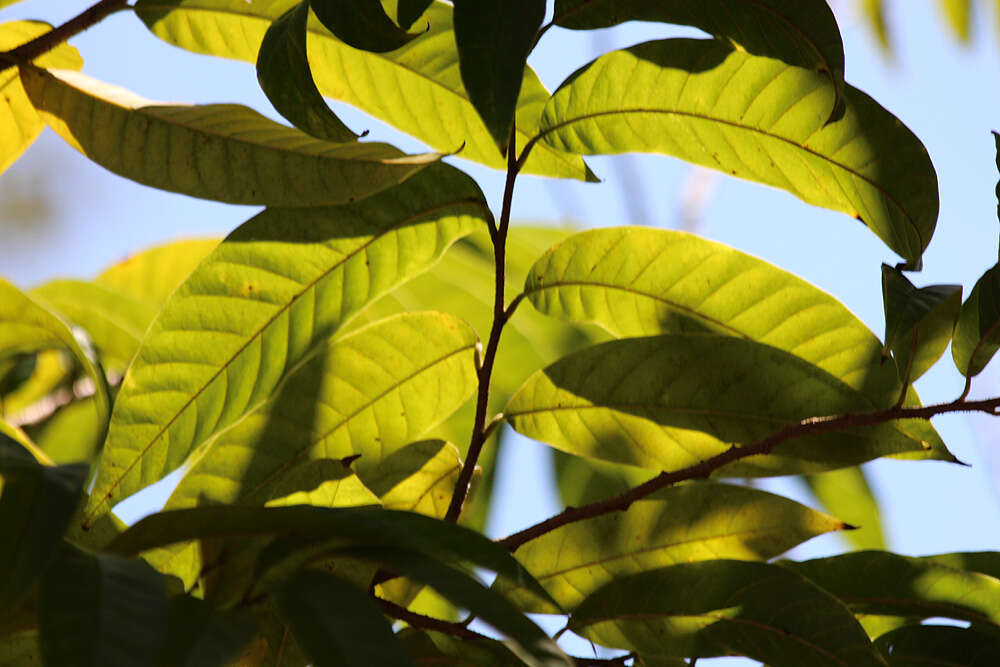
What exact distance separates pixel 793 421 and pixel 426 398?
266 millimetres

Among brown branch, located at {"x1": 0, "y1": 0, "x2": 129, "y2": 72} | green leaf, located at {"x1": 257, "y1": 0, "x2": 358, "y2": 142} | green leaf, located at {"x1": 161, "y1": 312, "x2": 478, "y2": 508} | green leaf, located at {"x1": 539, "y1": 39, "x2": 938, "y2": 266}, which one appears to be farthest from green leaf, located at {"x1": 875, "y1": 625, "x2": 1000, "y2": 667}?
brown branch, located at {"x1": 0, "y1": 0, "x2": 129, "y2": 72}

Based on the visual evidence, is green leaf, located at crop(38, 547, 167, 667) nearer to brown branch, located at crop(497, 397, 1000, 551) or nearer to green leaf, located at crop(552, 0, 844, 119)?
brown branch, located at crop(497, 397, 1000, 551)

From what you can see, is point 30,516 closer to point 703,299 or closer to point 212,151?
point 212,151

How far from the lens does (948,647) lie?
625mm

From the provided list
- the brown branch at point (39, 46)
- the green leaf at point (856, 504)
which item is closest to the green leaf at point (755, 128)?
the brown branch at point (39, 46)

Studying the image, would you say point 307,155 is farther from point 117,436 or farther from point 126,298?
point 126,298

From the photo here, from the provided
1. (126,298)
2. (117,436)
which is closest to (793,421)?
(117,436)

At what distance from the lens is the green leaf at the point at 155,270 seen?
118cm

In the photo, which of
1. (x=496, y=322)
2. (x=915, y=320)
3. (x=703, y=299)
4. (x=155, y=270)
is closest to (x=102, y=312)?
(x=155, y=270)

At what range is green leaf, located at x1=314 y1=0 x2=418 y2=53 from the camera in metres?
0.52

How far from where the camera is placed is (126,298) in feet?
3.31

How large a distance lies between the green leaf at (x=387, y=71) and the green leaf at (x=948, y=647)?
0.39 metres

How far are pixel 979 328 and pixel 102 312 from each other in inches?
31.3

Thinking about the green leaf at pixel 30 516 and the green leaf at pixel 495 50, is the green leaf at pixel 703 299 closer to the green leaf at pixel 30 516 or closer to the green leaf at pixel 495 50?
the green leaf at pixel 495 50
